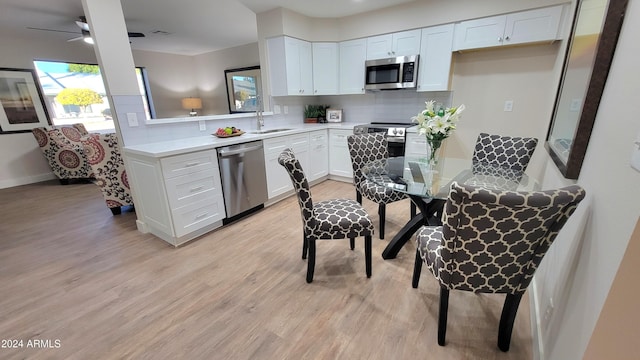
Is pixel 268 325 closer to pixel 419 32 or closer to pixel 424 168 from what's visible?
pixel 424 168

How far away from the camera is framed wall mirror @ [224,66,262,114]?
242 inches

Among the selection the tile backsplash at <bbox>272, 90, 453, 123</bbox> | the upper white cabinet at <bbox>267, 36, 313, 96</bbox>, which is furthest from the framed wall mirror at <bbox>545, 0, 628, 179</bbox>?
the upper white cabinet at <bbox>267, 36, 313, 96</bbox>

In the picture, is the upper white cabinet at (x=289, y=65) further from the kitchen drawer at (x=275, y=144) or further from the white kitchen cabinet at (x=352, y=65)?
the kitchen drawer at (x=275, y=144)

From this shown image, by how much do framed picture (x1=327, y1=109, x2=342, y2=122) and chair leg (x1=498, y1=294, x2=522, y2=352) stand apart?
11.7 feet

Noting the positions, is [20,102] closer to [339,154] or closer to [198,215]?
[198,215]

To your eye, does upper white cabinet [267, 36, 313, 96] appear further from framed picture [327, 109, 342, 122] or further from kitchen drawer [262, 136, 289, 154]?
kitchen drawer [262, 136, 289, 154]

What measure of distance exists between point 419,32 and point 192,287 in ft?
12.5

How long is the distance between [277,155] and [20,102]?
15.8 feet

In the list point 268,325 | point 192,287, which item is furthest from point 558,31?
point 192,287

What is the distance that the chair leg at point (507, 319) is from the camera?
4.26 ft

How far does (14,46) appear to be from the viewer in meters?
4.32

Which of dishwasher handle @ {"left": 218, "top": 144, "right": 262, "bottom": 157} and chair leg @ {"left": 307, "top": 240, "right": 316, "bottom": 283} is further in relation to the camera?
dishwasher handle @ {"left": 218, "top": 144, "right": 262, "bottom": 157}

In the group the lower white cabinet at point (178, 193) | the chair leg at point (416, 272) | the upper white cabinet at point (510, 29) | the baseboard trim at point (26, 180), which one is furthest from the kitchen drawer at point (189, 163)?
the baseboard trim at point (26, 180)

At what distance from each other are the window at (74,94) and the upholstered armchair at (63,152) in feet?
2.21
